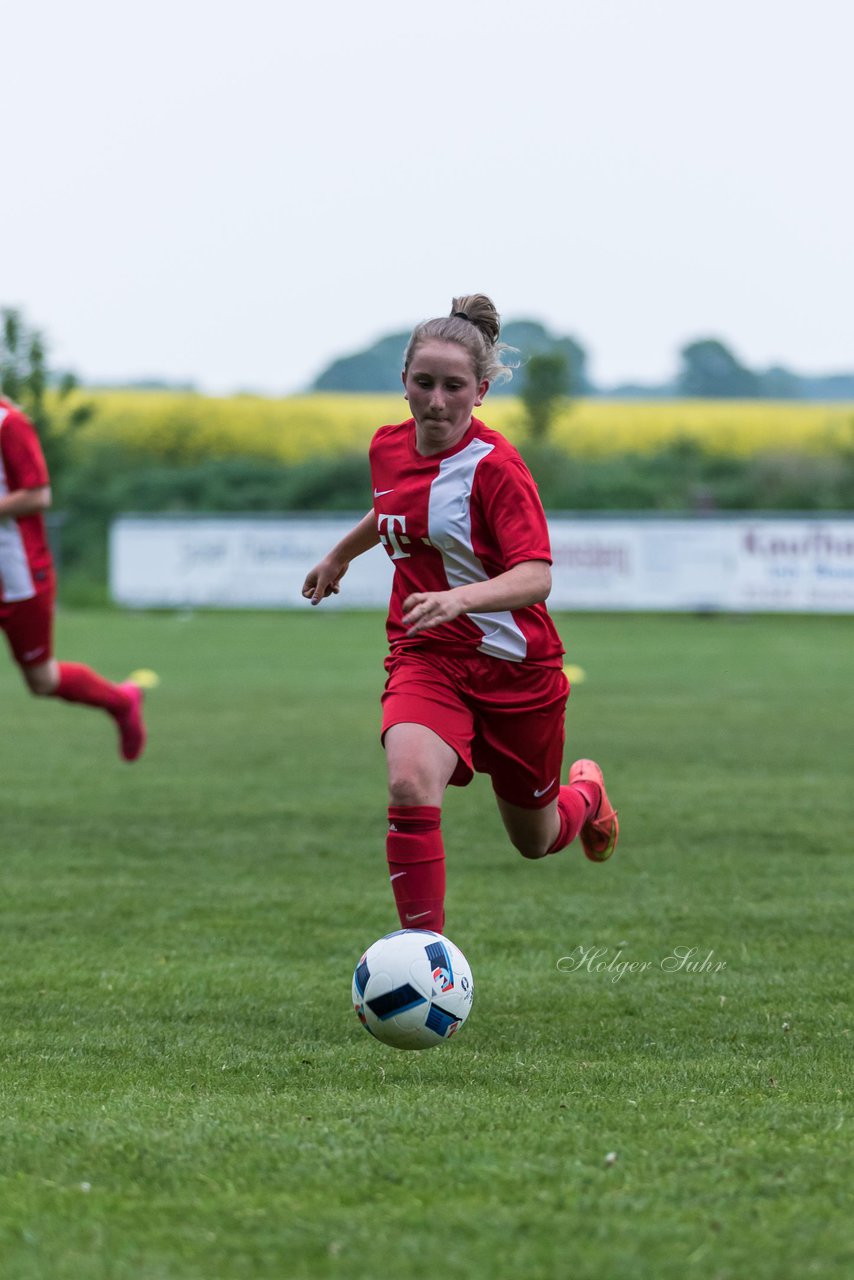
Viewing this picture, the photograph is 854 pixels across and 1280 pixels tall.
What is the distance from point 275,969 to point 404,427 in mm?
1598

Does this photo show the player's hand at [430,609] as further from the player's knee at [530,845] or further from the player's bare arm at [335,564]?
the player's knee at [530,845]

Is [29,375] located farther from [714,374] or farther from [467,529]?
[714,374]

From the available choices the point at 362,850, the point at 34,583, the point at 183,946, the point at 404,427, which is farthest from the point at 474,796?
the point at 404,427

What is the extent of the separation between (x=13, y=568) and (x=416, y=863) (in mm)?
4169

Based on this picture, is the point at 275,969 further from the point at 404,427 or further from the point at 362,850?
the point at 362,850

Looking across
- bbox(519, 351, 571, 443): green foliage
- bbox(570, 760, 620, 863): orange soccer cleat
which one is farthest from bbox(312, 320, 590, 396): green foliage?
bbox(570, 760, 620, 863): orange soccer cleat

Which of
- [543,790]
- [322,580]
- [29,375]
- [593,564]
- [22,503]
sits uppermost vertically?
[322,580]

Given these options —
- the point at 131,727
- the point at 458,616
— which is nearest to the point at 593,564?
the point at 131,727

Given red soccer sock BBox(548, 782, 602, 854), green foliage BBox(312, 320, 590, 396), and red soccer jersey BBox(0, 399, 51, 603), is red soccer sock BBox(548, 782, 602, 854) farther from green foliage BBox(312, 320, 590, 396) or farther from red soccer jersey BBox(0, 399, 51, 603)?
green foliage BBox(312, 320, 590, 396)

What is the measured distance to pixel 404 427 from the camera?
4.77 meters

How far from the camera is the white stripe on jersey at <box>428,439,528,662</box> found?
4.50 m

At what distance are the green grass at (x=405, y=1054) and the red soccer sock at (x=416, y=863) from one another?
328mm

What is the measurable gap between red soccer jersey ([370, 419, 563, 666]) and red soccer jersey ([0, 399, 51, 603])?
329 centimetres

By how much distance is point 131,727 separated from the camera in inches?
349
